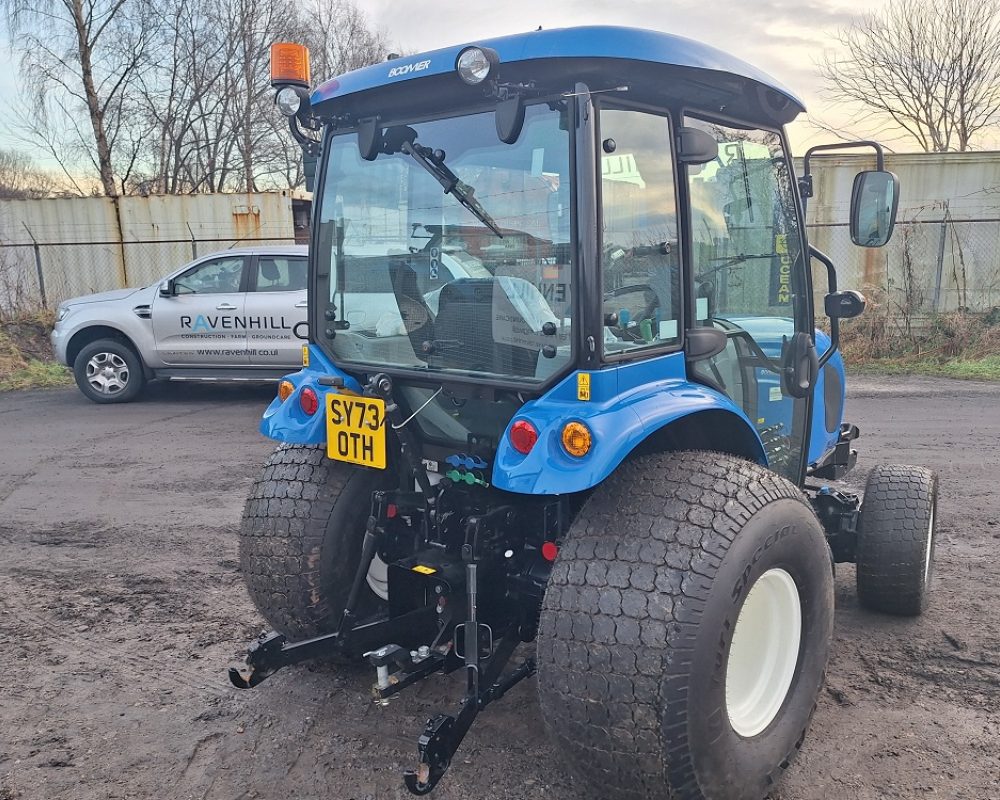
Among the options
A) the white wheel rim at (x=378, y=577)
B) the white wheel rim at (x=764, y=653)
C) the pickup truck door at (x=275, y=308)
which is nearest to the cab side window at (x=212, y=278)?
the pickup truck door at (x=275, y=308)

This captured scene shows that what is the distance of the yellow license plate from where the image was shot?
2.85 meters

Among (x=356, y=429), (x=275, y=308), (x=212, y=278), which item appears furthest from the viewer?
(x=212, y=278)

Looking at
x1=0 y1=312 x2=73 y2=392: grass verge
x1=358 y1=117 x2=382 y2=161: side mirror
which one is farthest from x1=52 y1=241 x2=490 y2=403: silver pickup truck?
x1=358 y1=117 x2=382 y2=161: side mirror

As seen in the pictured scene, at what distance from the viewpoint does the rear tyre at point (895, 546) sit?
12.2ft

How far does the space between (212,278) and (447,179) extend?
7.66 m

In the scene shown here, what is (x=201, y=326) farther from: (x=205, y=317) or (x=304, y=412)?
(x=304, y=412)

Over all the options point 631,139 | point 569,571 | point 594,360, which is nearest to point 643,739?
point 569,571

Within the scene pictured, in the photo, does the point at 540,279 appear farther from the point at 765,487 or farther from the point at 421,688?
the point at 421,688

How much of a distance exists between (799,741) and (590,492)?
1.04 meters

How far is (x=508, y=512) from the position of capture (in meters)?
2.84

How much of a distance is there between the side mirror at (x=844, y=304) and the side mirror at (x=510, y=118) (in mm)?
1772

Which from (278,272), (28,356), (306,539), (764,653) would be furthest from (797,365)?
(28,356)

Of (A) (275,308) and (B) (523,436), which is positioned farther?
(A) (275,308)

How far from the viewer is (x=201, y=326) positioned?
968cm
